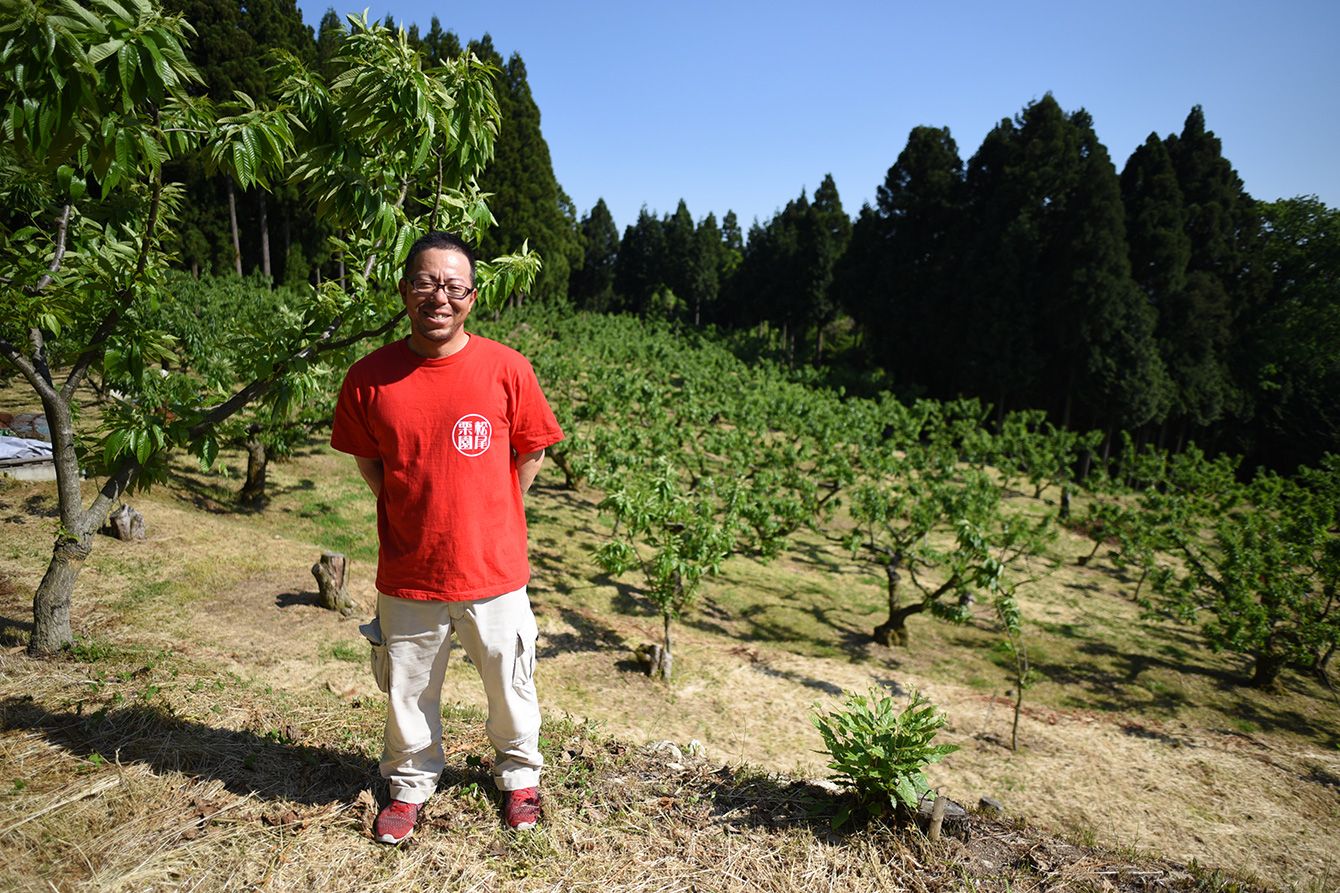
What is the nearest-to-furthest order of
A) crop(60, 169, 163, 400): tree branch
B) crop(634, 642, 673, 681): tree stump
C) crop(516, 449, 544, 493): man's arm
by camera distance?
1. crop(516, 449, 544, 493): man's arm
2. crop(60, 169, 163, 400): tree branch
3. crop(634, 642, 673, 681): tree stump

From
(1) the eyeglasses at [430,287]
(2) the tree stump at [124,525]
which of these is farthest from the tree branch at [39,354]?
(2) the tree stump at [124,525]

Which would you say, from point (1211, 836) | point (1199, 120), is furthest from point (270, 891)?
point (1199, 120)

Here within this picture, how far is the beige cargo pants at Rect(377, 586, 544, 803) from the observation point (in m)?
2.29

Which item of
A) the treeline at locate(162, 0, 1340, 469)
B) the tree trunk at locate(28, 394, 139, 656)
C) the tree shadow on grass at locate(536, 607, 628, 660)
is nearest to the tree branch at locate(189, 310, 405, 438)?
the tree trunk at locate(28, 394, 139, 656)

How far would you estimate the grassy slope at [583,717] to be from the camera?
7.92 ft

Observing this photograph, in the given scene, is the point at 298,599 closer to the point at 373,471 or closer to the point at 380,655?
the point at 380,655

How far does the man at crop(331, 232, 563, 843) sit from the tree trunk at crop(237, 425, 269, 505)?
6710 millimetres

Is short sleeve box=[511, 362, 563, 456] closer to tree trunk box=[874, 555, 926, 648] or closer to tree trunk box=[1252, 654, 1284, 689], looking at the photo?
tree trunk box=[874, 555, 926, 648]

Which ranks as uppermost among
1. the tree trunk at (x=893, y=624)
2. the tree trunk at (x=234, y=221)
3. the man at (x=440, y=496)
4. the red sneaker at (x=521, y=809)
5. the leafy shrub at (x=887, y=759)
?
the tree trunk at (x=234, y=221)

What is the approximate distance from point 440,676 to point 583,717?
3236 millimetres

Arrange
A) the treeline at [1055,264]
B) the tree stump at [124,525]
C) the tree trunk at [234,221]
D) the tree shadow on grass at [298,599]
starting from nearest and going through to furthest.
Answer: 1. the tree shadow on grass at [298,599]
2. the tree stump at [124,525]
3. the treeline at [1055,264]
4. the tree trunk at [234,221]

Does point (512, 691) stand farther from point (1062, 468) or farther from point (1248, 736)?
point (1062, 468)

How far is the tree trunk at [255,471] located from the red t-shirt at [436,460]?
6726mm

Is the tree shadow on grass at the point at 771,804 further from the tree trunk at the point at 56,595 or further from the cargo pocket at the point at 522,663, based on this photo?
the tree trunk at the point at 56,595
